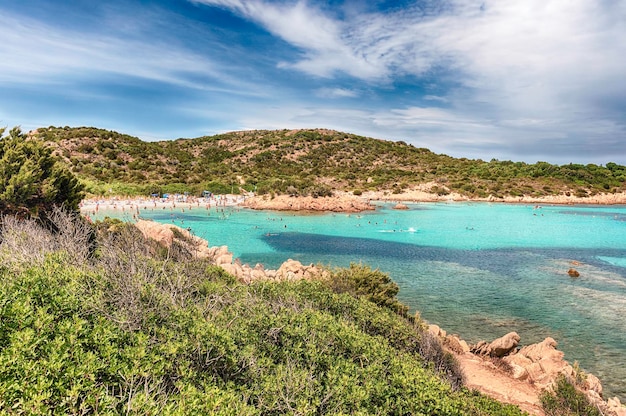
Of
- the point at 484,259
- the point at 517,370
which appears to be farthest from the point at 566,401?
the point at 484,259

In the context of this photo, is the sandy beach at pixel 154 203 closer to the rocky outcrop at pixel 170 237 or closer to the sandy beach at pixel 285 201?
the sandy beach at pixel 285 201

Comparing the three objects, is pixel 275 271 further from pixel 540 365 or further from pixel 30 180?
pixel 540 365

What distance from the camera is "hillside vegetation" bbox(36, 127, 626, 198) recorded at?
59469 millimetres

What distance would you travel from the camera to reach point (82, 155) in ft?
201

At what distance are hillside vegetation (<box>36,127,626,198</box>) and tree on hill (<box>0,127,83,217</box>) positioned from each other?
3659 cm

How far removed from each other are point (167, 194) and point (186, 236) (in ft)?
127

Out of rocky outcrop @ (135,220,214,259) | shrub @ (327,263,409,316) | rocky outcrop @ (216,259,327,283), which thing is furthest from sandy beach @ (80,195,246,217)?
shrub @ (327,263,409,316)

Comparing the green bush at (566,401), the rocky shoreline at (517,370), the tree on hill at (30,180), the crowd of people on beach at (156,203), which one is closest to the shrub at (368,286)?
the rocky shoreline at (517,370)

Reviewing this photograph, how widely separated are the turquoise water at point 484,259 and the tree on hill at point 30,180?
1023 cm

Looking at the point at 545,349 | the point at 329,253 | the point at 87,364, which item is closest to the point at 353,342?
the point at 87,364

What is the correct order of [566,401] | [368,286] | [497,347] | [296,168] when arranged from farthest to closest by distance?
[296,168]
[368,286]
[497,347]
[566,401]

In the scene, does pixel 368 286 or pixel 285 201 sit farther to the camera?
pixel 285 201

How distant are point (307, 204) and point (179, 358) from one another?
46.2 m

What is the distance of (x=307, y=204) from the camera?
50562 mm
